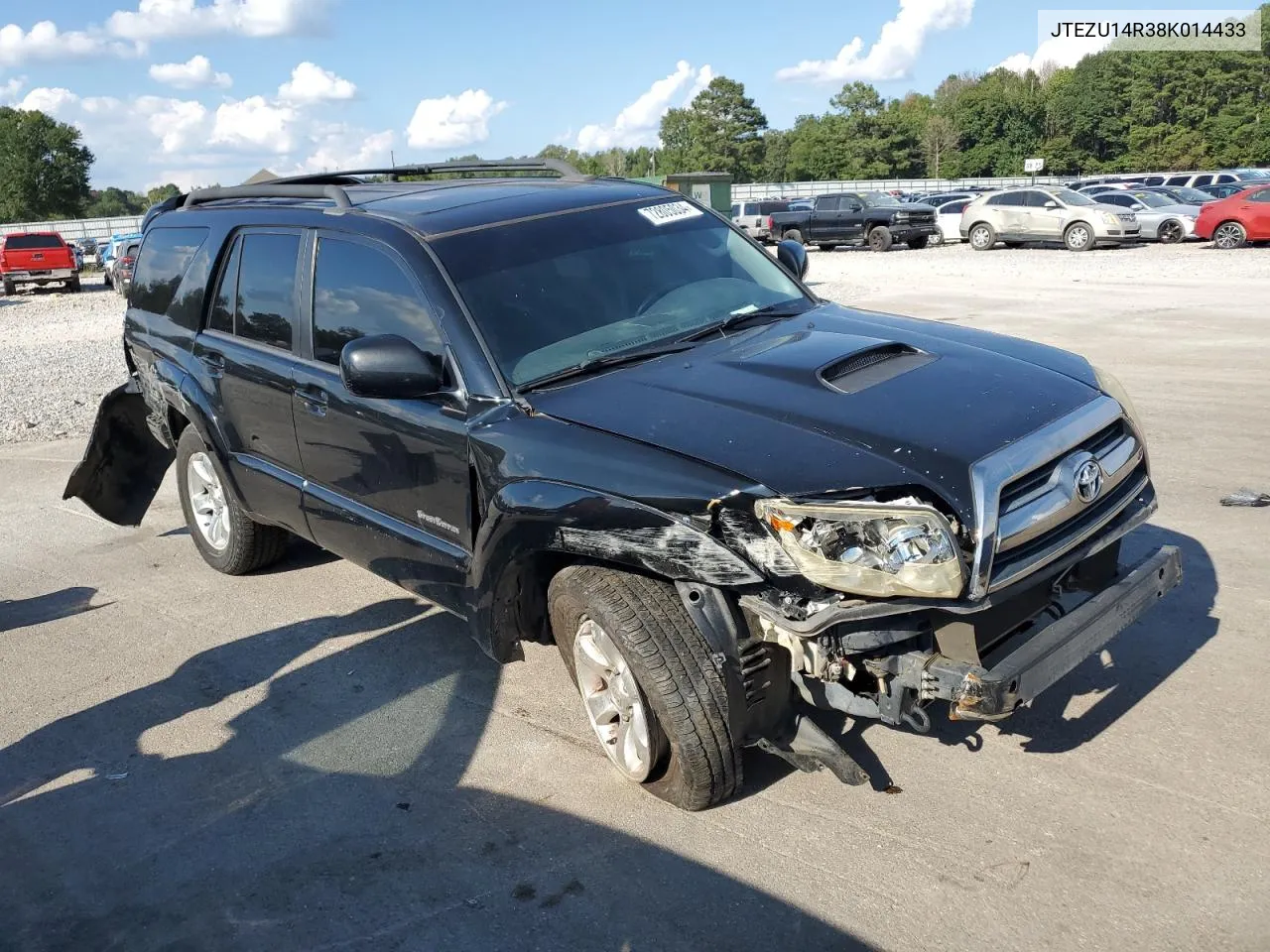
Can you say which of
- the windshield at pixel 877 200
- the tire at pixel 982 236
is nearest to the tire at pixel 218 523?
the tire at pixel 982 236

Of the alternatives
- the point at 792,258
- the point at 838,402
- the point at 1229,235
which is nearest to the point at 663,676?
the point at 838,402

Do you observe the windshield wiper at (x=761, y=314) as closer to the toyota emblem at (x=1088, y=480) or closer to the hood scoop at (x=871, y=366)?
the hood scoop at (x=871, y=366)

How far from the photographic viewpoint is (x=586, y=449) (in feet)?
11.3

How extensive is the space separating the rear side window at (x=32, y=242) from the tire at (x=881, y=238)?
2371 centimetres

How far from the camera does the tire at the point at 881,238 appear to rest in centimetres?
3134

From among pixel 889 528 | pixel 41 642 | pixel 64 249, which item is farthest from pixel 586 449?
pixel 64 249

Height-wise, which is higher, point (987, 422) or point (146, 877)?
point (987, 422)

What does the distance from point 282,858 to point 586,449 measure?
5.28ft

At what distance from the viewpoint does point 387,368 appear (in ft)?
12.4

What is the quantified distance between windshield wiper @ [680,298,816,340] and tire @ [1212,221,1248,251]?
23.9m

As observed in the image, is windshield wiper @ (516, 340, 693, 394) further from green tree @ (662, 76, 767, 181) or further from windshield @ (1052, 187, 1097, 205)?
green tree @ (662, 76, 767, 181)

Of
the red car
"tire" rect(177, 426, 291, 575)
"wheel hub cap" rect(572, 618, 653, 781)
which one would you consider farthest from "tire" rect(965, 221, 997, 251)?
"wheel hub cap" rect(572, 618, 653, 781)

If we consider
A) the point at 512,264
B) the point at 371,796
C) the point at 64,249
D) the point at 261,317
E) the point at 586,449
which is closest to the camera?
the point at 586,449

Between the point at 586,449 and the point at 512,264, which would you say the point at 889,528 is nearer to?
the point at 586,449
